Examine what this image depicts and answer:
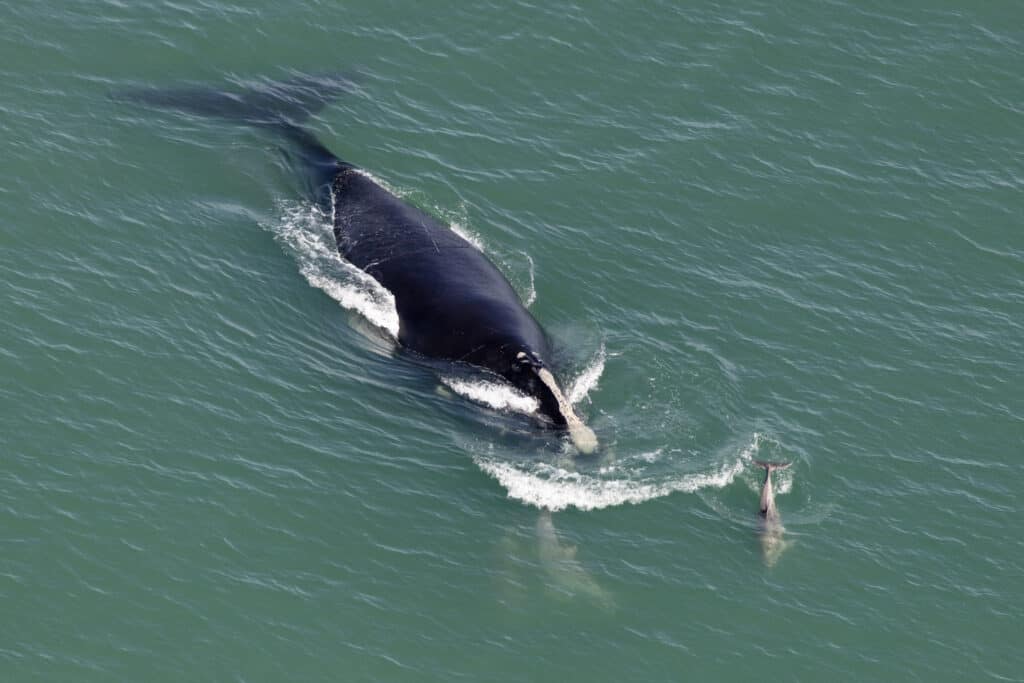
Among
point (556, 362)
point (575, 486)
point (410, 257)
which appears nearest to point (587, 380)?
point (556, 362)

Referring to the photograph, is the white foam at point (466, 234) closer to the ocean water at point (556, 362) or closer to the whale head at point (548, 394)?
the ocean water at point (556, 362)

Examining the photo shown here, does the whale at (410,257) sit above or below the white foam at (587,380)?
above

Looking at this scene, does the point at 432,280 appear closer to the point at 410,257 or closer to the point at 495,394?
the point at 410,257

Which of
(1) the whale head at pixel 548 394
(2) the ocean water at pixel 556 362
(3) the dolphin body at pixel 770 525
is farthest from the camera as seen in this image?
(1) the whale head at pixel 548 394

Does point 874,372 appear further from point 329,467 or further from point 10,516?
point 10,516

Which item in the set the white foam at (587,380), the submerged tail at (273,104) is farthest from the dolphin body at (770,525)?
the submerged tail at (273,104)

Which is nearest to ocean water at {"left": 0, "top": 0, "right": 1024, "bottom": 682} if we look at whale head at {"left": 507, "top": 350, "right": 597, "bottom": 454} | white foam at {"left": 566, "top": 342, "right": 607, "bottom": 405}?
white foam at {"left": 566, "top": 342, "right": 607, "bottom": 405}

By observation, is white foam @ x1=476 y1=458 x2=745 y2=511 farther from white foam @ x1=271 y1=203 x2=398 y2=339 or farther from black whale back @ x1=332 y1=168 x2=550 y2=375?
white foam @ x1=271 y1=203 x2=398 y2=339

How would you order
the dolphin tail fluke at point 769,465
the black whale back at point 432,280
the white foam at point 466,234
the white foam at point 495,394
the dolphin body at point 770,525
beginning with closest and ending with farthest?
the dolphin body at point 770,525 < the dolphin tail fluke at point 769,465 < the white foam at point 495,394 < the black whale back at point 432,280 < the white foam at point 466,234
